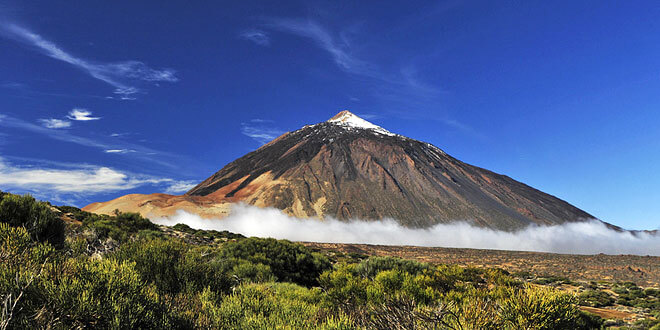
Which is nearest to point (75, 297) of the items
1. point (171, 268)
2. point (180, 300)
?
point (180, 300)

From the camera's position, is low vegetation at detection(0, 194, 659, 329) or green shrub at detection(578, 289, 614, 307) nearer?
low vegetation at detection(0, 194, 659, 329)

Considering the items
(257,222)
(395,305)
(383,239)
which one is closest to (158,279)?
(395,305)

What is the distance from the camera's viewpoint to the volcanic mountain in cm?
9950

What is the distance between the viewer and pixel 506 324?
16.9ft

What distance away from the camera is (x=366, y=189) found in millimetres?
110688

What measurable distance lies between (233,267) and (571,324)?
34.5ft

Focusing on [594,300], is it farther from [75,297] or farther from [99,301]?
[75,297]

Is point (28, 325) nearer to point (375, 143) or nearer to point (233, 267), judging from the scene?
point (233, 267)

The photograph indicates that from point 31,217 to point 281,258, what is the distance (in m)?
9.45

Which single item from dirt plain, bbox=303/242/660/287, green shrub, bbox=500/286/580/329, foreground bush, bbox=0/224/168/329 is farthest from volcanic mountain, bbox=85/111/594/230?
foreground bush, bbox=0/224/168/329

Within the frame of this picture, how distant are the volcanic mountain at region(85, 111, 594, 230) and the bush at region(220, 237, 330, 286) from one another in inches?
3230

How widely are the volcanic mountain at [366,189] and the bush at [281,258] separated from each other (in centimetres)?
8203

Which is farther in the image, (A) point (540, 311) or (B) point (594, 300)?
(B) point (594, 300)

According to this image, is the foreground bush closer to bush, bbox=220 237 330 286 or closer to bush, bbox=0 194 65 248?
bush, bbox=0 194 65 248
